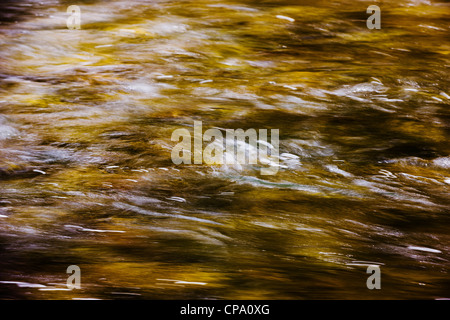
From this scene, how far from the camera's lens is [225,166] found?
11.3 ft

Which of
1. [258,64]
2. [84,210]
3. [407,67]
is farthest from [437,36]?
[84,210]

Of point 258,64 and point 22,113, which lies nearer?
A: point 22,113

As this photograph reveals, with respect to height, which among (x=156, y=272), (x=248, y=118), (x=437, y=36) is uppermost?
(x=437, y=36)

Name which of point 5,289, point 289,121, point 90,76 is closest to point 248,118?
point 289,121

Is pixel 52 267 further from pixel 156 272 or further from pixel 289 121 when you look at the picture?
pixel 289 121

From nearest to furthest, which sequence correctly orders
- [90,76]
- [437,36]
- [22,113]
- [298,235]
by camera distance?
[298,235] → [22,113] → [90,76] → [437,36]

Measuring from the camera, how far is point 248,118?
4.07 m

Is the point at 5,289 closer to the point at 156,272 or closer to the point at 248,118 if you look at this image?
the point at 156,272

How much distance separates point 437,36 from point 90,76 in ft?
10.1

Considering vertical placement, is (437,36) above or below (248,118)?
above

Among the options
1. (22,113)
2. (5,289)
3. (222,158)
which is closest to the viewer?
(5,289)

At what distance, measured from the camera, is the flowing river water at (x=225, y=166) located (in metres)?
2.48

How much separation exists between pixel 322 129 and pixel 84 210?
169cm

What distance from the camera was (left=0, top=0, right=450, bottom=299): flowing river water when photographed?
8.13 ft
